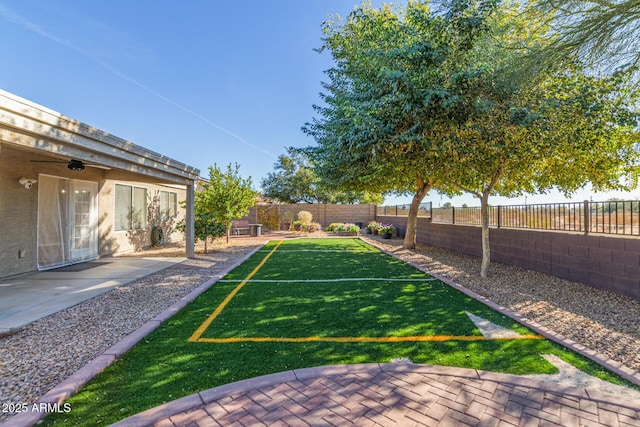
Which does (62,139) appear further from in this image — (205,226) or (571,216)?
(571,216)

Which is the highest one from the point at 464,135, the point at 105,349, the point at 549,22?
the point at 549,22

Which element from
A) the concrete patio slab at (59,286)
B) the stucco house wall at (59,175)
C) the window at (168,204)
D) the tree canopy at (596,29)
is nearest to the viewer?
the stucco house wall at (59,175)

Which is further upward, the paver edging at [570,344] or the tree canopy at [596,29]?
the tree canopy at [596,29]

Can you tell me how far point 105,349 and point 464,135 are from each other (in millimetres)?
6806

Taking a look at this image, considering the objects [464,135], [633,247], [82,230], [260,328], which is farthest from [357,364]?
[82,230]

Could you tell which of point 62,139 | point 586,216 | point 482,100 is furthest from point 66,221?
point 586,216

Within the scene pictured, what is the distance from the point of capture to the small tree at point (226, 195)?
12703 millimetres

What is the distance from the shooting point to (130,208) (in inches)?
458

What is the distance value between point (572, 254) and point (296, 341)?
6495mm

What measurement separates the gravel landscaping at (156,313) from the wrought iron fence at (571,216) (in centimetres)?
123

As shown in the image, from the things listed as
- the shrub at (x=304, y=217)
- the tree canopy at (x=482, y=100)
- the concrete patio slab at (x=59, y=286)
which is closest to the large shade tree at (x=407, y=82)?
the tree canopy at (x=482, y=100)

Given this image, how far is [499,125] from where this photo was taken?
6.03 metres

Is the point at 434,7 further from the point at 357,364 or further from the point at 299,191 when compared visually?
the point at 299,191

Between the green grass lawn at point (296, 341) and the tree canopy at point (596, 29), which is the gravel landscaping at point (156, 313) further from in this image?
the tree canopy at point (596, 29)
